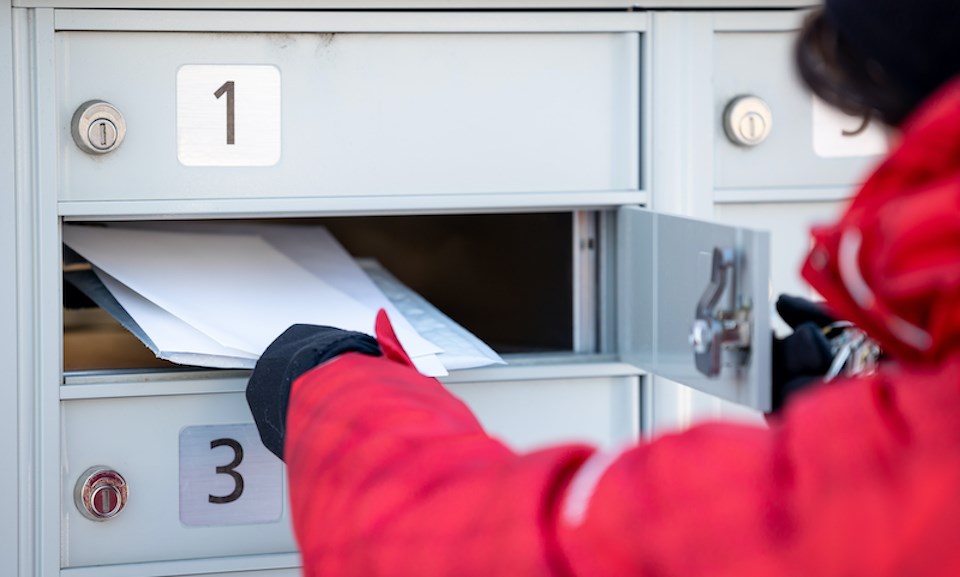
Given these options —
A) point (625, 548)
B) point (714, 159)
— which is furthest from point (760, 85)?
point (625, 548)

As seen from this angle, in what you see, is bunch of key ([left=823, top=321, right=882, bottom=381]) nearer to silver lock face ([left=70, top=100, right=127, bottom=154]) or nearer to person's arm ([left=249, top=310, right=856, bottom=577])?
person's arm ([left=249, top=310, right=856, bottom=577])

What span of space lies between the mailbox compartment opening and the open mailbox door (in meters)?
0.14

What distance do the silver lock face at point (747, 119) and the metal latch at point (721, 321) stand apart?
26 cm

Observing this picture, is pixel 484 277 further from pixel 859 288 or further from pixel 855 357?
pixel 859 288

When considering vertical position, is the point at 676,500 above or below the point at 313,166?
below

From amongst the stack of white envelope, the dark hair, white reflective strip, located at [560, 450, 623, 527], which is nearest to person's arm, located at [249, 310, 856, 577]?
white reflective strip, located at [560, 450, 623, 527]

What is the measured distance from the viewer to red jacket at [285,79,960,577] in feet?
1.09

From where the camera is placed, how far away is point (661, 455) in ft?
1.24

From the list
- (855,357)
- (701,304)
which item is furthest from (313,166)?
(855,357)

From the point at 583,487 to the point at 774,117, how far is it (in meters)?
0.63

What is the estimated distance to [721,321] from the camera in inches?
27.4

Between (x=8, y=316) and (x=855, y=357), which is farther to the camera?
(x=8, y=316)

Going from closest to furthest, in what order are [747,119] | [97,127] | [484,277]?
[97,127] → [747,119] → [484,277]

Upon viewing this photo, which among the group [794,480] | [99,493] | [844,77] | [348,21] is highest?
[348,21]
